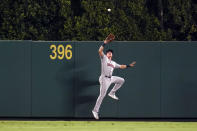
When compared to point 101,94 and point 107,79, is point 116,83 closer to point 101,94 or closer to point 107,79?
point 107,79

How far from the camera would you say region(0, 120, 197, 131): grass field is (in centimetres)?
1183

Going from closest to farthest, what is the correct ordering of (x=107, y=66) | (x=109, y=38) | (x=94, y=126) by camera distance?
1. (x=94, y=126)
2. (x=109, y=38)
3. (x=107, y=66)

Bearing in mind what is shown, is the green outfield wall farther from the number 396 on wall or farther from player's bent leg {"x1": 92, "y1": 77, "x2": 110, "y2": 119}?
player's bent leg {"x1": 92, "y1": 77, "x2": 110, "y2": 119}

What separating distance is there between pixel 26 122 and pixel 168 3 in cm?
1041

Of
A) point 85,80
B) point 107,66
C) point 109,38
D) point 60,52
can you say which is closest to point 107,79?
point 107,66

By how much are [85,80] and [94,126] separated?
1.52 metres

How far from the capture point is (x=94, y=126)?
485 inches

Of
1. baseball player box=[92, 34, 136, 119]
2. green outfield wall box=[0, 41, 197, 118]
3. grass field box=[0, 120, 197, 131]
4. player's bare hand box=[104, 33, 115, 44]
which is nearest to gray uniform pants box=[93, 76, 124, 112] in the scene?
baseball player box=[92, 34, 136, 119]

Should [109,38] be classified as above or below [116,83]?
above

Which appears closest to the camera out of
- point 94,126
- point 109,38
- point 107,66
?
point 94,126

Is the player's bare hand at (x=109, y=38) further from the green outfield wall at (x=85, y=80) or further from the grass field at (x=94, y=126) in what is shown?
the grass field at (x=94, y=126)

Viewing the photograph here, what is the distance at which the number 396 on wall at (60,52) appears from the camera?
1327cm

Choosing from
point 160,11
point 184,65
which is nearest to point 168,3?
point 160,11

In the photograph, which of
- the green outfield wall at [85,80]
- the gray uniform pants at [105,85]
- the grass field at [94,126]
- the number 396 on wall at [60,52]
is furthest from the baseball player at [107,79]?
the number 396 on wall at [60,52]
